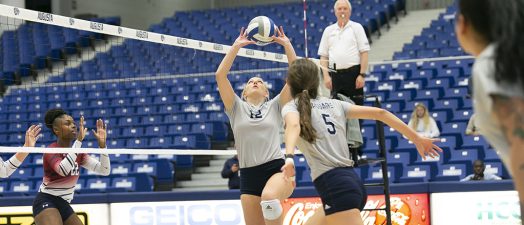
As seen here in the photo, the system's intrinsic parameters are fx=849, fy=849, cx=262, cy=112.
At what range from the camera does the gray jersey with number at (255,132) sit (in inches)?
230

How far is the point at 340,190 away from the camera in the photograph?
15.5 ft

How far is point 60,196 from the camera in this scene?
679 cm

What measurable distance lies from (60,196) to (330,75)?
312cm

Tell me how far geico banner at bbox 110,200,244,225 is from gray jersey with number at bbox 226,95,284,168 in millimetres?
3870

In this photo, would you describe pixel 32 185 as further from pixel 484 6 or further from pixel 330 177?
pixel 484 6

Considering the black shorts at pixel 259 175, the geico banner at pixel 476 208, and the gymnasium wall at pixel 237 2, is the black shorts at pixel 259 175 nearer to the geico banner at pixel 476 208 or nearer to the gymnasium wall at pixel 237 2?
the geico banner at pixel 476 208

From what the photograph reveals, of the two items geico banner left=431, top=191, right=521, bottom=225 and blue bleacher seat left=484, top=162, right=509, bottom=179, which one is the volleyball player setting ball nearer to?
geico banner left=431, top=191, right=521, bottom=225

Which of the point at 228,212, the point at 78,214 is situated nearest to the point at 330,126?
the point at 228,212

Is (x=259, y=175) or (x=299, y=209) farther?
(x=299, y=209)

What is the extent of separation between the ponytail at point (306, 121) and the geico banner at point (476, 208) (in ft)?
15.3

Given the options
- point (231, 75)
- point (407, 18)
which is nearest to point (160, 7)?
point (407, 18)

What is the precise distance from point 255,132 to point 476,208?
3.99 meters

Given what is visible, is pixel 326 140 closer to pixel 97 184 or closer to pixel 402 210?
pixel 402 210

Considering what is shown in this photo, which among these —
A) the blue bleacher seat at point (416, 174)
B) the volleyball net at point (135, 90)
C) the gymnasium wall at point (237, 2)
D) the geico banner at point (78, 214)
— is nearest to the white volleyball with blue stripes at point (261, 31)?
the volleyball net at point (135, 90)
